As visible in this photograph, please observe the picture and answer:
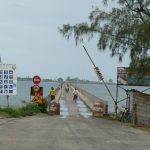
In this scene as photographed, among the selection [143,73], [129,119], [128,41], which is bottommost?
[129,119]

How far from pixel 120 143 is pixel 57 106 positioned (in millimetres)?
18705

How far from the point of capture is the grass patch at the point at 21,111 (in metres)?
30.1

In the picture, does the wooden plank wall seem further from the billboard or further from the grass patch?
the grass patch

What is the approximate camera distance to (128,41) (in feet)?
103

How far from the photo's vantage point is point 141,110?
97.0 ft

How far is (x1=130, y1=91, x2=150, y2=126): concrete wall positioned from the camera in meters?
29.3

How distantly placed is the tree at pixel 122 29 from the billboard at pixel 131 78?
1399mm

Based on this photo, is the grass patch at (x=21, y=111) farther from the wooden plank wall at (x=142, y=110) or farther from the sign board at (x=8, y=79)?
the wooden plank wall at (x=142, y=110)

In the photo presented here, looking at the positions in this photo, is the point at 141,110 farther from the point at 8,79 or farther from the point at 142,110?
the point at 8,79

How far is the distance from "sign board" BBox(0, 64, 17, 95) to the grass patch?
54.7 inches

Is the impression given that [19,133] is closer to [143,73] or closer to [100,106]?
[143,73]

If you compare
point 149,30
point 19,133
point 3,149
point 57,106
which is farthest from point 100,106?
point 3,149

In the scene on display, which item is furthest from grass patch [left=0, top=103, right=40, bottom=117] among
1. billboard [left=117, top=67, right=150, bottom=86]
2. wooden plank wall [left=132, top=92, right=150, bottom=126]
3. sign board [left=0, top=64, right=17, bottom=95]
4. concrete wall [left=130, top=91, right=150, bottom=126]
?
wooden plank wall [left=132, top=92, right=150, bottom=126]

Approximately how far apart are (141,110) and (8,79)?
8.90 metres
